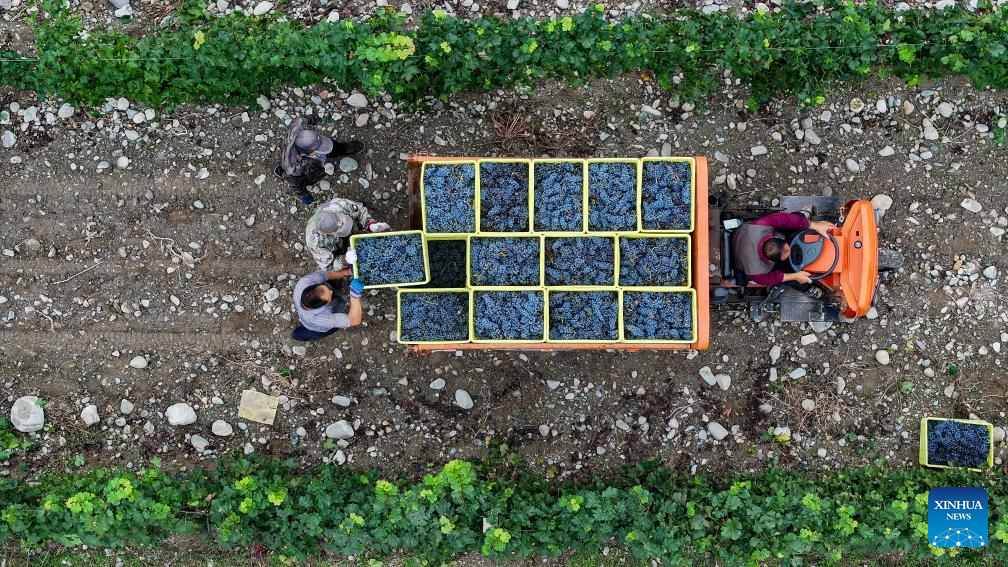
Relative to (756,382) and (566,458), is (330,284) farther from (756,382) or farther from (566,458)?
(756,382)

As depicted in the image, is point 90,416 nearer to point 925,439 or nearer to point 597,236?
point 597,236

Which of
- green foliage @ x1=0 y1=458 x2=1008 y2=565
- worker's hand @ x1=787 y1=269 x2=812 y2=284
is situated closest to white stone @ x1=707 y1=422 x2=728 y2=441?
green foliage @ x1=0 y1=458 x2=1008 y2=565

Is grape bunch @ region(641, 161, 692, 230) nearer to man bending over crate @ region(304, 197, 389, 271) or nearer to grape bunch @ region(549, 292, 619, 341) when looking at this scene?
grape bunch @ region(549, 292, 619, 341)

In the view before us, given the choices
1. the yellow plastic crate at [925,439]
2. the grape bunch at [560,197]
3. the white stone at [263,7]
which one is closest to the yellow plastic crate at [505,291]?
the grape bunch at [560,197]

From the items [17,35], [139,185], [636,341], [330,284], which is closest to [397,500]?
[330,284]

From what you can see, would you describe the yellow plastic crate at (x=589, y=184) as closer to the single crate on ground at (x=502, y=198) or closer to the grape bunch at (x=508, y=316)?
the single crate on ground at (x=502, y=198)
